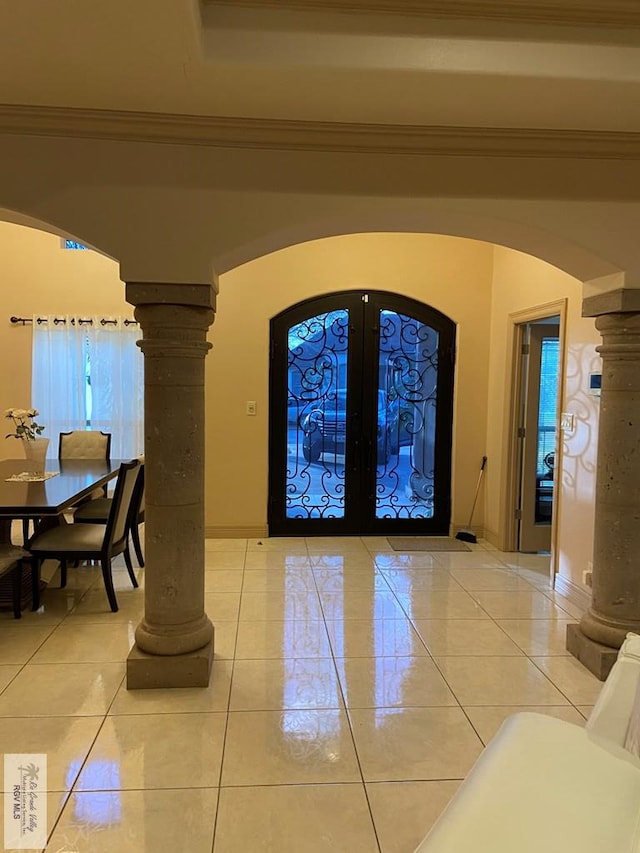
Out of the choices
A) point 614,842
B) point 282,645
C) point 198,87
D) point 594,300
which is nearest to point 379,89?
point 198,87

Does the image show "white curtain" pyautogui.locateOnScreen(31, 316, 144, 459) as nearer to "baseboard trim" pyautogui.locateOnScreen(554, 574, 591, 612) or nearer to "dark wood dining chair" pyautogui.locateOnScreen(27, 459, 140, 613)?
"dark wood dining chair" pyautogui.locateOnScreen(27, 459, 140, 613)

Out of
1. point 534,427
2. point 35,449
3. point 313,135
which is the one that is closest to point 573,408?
point 534,427

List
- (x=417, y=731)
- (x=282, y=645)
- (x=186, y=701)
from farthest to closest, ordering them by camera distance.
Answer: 1. (x=282, y=645)
2. (x=186, y=701)
3. (x=417, y=731)

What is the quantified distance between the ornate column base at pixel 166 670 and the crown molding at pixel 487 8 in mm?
2721

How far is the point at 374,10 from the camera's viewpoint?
205cm

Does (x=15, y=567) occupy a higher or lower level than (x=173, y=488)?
lower

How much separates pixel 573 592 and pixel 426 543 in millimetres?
1643

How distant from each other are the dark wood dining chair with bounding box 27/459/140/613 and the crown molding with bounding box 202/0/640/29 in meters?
2.67

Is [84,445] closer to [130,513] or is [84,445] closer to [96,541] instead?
[130,513]

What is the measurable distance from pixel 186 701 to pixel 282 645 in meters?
0.74

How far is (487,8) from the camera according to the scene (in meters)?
2.04

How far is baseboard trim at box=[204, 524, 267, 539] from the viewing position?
5469 mm

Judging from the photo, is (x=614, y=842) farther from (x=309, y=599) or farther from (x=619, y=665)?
(x=309, y=599)

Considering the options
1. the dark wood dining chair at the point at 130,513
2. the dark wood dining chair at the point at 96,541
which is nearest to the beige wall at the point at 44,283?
the dark wood dining chair at the point at 130,513
